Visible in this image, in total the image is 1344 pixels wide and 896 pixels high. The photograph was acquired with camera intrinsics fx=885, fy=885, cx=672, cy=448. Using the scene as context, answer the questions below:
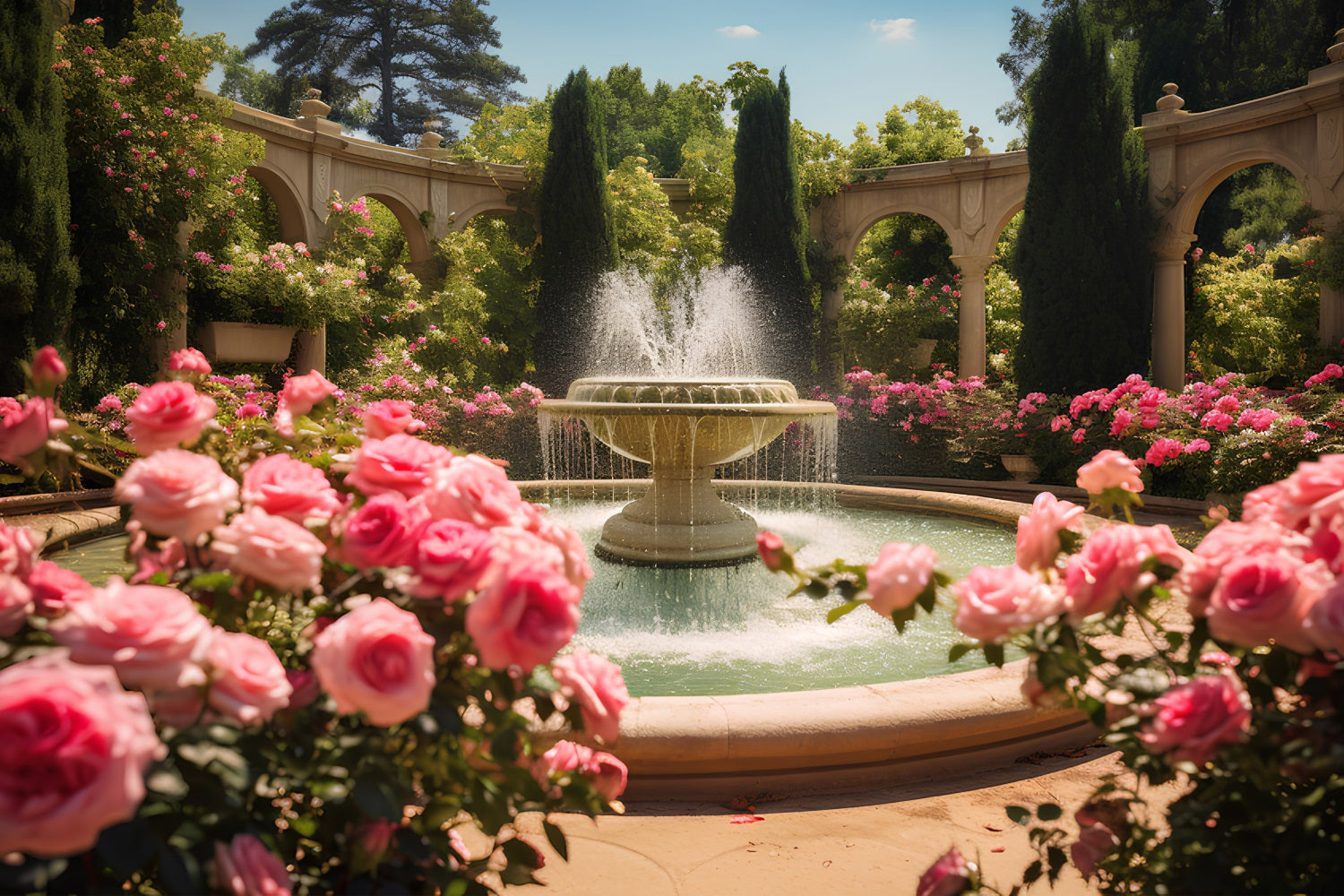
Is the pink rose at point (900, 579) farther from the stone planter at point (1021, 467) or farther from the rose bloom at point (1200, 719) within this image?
the stone planter at point (1021, 467)

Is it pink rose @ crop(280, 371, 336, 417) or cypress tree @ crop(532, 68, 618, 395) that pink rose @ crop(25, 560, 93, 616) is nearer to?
pink rose @ crop(280, 371, 336, 417)

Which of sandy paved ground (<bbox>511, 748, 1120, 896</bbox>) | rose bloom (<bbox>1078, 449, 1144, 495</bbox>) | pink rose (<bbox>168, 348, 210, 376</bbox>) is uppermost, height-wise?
pink rose (<bbox>168, 348, 210, 376</bbox>)

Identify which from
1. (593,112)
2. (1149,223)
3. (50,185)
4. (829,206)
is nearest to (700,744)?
(50,185)

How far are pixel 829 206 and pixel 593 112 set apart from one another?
443 cm

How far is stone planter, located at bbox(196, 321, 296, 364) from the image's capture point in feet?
35.6

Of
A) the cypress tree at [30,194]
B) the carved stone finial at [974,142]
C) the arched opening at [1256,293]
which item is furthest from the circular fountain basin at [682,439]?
the carved stone finial at [974,142]

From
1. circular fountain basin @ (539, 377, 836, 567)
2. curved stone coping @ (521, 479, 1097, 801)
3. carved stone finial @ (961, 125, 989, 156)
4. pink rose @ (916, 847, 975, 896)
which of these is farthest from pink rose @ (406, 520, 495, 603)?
carved stone finial @ (961, 125, 989, 156)

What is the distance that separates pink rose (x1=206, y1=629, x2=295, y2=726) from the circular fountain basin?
4136 mm

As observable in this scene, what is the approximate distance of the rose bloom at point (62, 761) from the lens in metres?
0.71

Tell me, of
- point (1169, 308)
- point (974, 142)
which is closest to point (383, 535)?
point (1169, 308)

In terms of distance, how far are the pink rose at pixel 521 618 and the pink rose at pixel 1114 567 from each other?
27.4 inches

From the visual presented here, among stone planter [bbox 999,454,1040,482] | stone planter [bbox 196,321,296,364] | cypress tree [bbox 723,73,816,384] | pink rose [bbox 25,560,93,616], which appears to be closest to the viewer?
pink rose [bbox 25,560,93,616]

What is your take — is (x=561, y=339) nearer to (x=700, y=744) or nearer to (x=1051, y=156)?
(x=1051, y=156)

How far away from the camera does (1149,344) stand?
11.4m
